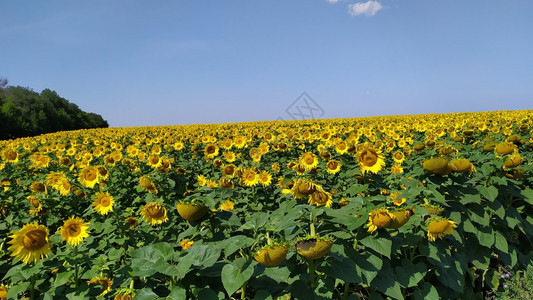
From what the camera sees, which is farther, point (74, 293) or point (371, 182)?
point (371, 182)

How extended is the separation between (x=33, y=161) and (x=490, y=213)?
7.90 m

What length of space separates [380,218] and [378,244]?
0.66 ft

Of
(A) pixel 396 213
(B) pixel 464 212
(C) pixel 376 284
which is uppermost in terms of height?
(A) pixel 396 213

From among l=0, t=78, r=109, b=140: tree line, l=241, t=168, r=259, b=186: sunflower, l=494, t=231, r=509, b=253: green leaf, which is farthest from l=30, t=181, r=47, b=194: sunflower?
l=0, t=78, r=109, b=140: tree line

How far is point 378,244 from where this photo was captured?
203cm

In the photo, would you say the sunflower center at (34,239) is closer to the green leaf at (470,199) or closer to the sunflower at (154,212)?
the sunflower at (154,212)

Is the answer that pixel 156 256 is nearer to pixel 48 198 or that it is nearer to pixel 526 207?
pixel 48 198

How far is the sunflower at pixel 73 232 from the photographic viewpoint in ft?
8.07

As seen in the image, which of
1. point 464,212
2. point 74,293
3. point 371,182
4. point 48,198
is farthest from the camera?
point 48,198

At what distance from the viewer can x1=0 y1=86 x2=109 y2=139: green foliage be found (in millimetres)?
31500

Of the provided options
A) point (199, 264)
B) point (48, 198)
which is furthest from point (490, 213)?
point (48, 198)

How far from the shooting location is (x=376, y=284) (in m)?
2.25

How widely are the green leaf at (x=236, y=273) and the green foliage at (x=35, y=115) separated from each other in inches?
1419

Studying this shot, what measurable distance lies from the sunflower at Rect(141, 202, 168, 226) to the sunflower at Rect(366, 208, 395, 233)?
1.61m
